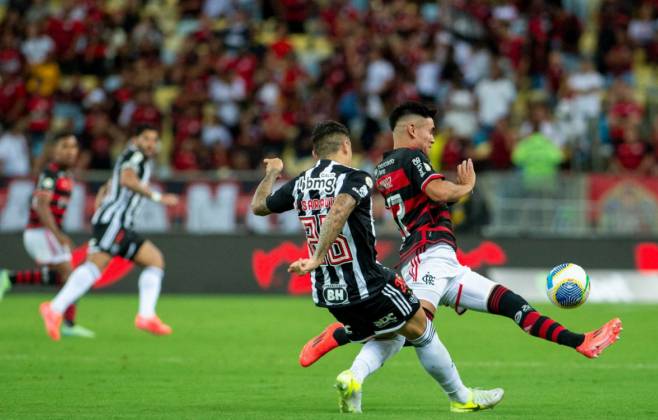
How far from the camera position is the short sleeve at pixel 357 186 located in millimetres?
7785

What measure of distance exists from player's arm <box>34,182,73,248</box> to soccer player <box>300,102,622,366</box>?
6.35 meters

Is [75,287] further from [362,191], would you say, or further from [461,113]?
[461,113]

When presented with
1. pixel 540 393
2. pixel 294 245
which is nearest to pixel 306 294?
pixel 294 245

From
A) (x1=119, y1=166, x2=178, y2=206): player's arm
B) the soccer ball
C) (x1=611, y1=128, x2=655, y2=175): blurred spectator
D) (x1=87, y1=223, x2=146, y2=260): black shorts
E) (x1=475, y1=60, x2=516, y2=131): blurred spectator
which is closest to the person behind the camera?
the soccer ball

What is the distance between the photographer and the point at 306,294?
65.5 feet

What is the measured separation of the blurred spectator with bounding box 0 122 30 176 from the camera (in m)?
21.9

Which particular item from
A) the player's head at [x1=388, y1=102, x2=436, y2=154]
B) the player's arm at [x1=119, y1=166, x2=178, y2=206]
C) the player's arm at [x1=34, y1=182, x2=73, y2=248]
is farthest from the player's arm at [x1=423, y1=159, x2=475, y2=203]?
the player's arm at [x1=34, y1=182, x2=73, y2=248]

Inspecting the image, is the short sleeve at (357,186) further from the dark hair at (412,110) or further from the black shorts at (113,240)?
the black shorts at (113,240)

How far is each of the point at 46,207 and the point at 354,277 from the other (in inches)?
288

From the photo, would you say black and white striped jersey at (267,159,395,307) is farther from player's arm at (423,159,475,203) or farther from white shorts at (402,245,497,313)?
white shorts at (402,245,497,313)

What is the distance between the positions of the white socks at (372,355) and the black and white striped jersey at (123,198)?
5952 mm

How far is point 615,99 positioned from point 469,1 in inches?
173

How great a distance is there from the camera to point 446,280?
29.2 feet

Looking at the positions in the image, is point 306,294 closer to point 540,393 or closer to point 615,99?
point 615,99
